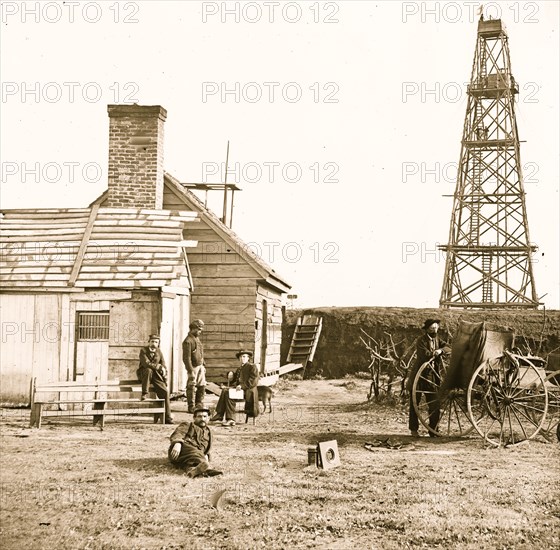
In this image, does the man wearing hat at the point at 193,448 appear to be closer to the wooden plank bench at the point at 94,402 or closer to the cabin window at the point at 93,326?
the wooden plank bench at the point at 94,402

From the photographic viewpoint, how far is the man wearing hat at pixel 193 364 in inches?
571

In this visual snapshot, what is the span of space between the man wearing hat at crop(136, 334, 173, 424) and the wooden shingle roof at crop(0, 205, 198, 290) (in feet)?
5.60

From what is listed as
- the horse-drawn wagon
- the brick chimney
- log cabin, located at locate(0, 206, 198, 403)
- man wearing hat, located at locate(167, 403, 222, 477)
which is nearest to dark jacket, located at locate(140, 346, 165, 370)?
log cabin, located at locate(0, 206, 198, 403)

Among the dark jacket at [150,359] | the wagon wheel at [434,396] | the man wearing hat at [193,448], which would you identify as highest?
the dark jacket at [150,359]

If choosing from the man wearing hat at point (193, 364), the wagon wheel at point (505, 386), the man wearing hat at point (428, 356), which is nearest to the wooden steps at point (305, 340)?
the man wearing hat at point (193, 364)

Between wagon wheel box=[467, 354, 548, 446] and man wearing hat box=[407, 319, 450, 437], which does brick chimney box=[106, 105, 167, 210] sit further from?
wagon wheel box=[467, 354, 548, 446]

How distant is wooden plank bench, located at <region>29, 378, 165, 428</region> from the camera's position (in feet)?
41.3

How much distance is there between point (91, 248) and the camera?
1562 cm

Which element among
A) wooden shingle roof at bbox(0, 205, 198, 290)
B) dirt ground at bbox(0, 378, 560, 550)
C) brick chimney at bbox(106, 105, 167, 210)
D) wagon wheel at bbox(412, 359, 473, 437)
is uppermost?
brick chimney at bbox(106, 105, 167, 210)

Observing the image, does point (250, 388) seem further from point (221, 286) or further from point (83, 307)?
point (221, 286)

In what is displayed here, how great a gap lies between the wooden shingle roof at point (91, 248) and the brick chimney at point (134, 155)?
0.61 metres

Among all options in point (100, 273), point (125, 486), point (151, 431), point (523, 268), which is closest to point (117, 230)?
point (100, 273)

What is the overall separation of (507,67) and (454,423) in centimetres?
2603

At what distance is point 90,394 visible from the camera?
1442 centimetres
